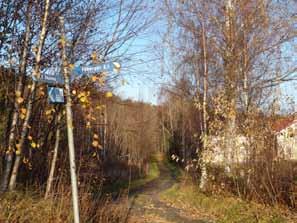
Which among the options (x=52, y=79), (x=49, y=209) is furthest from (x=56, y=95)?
(x=49, y=209)

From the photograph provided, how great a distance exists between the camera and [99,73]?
459 cm

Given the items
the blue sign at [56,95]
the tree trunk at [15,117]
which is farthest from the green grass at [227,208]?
the blue sign at [56,95]

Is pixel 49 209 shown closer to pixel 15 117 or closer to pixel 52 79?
pixel 15 117

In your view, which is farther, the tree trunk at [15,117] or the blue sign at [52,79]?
the tree trunk at [15,117]

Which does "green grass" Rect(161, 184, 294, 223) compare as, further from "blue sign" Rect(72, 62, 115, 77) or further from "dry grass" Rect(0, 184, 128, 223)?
"blue sign" Rect(72, 62, 115, 77)

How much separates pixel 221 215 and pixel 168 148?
28865 mm

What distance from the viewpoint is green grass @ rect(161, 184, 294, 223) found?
9295 millimetres

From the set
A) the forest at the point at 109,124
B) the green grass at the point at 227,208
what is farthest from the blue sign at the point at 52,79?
the green grass at the point at 227,208

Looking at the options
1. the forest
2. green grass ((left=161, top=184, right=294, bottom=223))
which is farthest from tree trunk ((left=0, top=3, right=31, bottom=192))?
green grass ((left=161, top=184, right=294, bottom=223))

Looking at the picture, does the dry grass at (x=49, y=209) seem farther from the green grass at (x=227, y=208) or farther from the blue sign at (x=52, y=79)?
the green grass at (x=227, y=208)

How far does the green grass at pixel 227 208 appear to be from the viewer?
9295 millimetres

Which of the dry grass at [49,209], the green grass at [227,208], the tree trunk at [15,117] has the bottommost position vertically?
the green grass at [227,208]

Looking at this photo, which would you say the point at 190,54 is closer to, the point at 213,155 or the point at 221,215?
the point at 213,155

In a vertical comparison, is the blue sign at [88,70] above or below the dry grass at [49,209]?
above
